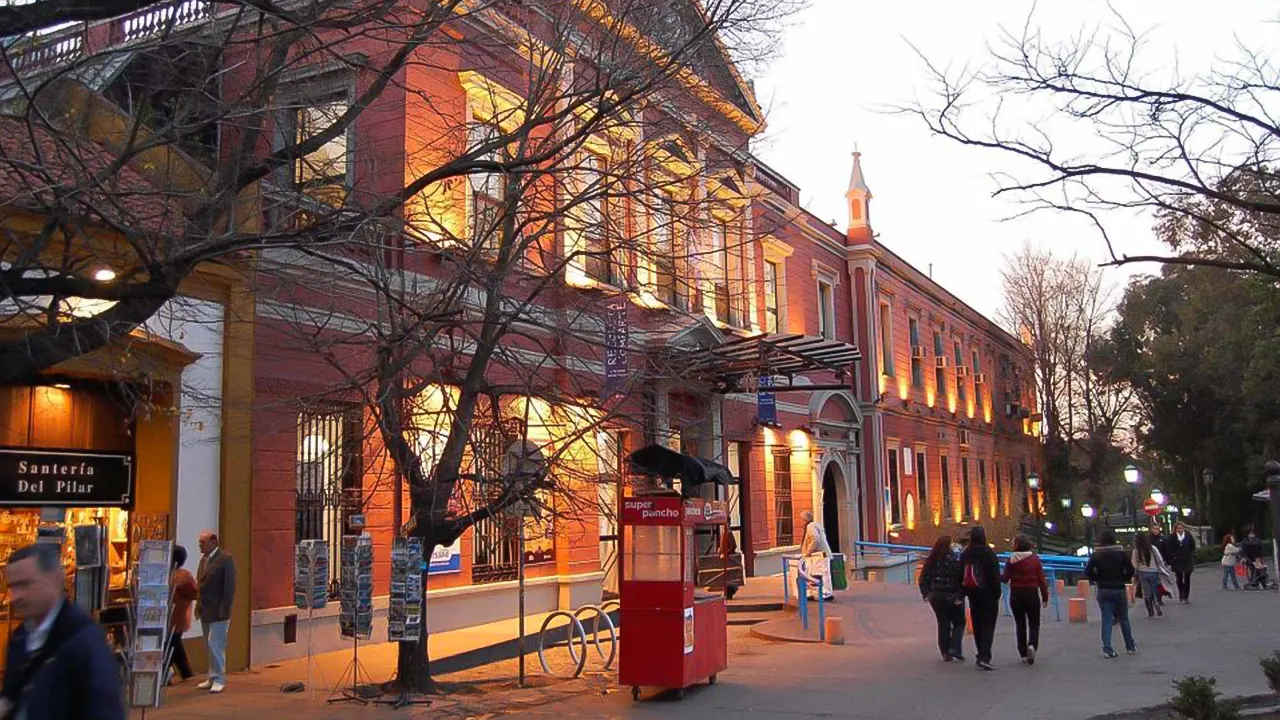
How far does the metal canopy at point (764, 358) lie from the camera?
21.0 m

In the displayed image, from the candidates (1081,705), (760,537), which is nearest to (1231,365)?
(760,537)

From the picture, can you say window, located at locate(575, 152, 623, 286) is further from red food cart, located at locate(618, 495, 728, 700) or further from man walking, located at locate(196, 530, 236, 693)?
man walking, located at locate(196, 530, 236, 693)

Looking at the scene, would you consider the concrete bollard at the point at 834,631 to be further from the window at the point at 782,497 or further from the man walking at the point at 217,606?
the window at the point at 782,497

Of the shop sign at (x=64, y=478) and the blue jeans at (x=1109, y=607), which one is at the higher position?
the shop sign at (x=64, y=478)

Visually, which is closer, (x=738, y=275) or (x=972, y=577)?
(x=972, y=577)

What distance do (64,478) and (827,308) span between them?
22901 mm

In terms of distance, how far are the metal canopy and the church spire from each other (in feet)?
34.6

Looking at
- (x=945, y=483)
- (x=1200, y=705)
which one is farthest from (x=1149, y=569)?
(x=945, y=483)

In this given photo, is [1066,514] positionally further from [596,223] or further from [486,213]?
[596,223]

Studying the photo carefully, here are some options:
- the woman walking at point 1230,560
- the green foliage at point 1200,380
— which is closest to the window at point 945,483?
the green foliage at point 1200,380

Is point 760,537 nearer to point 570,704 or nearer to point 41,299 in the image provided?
point 570,704

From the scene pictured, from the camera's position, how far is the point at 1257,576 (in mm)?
28062

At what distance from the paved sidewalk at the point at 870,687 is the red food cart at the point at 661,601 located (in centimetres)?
35

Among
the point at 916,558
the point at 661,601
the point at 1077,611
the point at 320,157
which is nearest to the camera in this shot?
the point at 661,601
